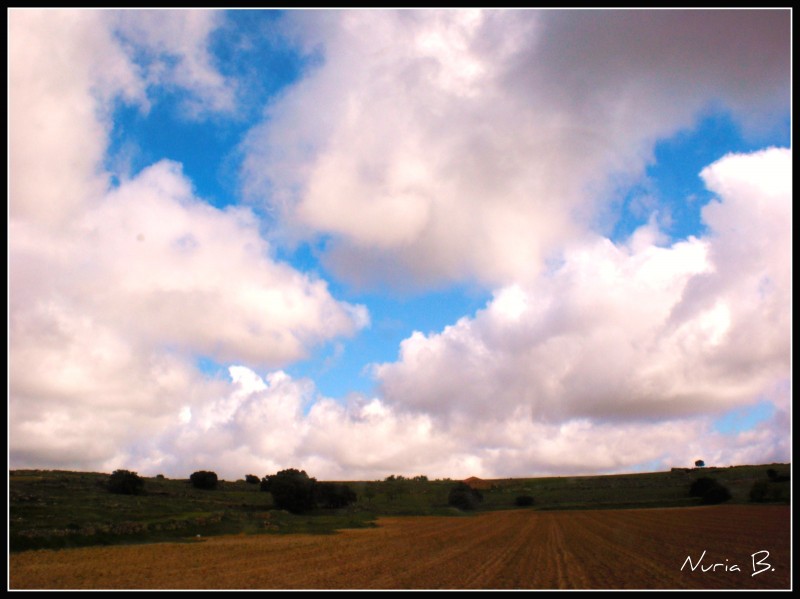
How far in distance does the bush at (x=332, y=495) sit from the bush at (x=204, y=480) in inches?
1127

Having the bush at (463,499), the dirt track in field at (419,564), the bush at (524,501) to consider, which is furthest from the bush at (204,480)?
the dirt track in field at (419,564)

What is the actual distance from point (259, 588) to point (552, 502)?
118575 millimetres

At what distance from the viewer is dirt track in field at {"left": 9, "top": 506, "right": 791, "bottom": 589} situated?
2222 cm

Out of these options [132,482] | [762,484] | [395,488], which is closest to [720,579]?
[132,482]

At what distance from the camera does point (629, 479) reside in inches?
7037

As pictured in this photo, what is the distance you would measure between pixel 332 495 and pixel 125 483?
101 ft

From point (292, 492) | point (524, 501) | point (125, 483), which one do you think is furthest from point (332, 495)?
point (524, 501)

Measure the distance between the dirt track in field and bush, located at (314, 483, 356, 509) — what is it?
54.3m

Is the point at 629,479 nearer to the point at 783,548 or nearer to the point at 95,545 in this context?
the point at 783,548

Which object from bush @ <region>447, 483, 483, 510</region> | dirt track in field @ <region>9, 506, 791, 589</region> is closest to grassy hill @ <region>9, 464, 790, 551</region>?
bush @ <region>447, 483, 483, 510</region>

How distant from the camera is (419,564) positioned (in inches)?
1099

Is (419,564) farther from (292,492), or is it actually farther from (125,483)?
(125,483)

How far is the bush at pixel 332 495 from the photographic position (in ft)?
310

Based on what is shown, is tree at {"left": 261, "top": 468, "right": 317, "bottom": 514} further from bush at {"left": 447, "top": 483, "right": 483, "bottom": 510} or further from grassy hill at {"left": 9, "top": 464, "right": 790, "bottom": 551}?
bush at {"left": 447, "top": 483, "right": 483, "bottom": 510}
